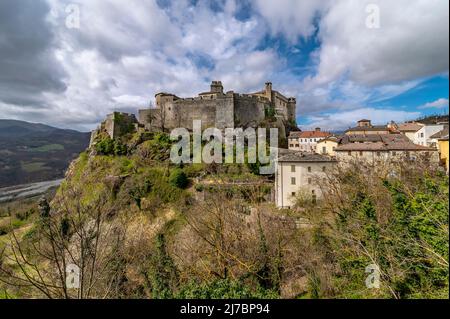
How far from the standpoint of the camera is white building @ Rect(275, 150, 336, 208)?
22344 mm

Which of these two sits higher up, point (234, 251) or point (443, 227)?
point (443, 227)

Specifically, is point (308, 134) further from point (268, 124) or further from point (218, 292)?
point (218, 292)

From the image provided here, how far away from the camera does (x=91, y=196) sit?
2867 cm

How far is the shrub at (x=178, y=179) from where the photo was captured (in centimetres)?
2878

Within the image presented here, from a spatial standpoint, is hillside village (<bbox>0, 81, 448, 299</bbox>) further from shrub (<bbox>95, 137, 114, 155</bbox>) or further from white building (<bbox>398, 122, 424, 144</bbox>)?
white building (<bbox>398, 122, 424, 144</bbox>)

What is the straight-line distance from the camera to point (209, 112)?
38.7 meters

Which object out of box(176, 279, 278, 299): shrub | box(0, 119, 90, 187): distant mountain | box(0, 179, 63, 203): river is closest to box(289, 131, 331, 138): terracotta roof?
box(176, 279, 278, 299): shrub

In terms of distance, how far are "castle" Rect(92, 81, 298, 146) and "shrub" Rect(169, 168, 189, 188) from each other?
11.7 metres

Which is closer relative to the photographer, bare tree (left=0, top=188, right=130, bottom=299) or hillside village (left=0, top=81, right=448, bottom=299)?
bare tree (left=0, top=188, right=130, bottom=299)

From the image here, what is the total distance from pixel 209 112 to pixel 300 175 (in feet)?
69.0

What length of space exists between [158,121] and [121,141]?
24.5 ft
